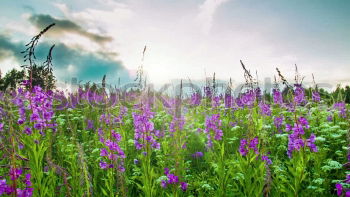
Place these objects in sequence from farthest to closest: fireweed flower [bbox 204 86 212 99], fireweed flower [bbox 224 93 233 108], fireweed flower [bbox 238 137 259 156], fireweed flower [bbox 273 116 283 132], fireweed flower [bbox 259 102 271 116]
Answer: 1. fireweed flower [bbox 204 86 212 99]
2. fireweed flower [bbox 224 93 233 108]
3. fireweed flower [bbox 259 102 271 116]
4. fireweed flower [bbox 273 116 283 132]
5. fireweed flower [bbox 238 137 259 156]

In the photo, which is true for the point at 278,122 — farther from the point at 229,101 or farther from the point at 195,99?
the point at 195,99

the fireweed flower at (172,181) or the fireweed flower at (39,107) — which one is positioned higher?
the fireweed flower at (39,107)

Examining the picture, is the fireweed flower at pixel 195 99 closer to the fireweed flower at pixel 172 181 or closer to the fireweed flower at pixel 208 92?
the fireweed flower at pixel 208 92

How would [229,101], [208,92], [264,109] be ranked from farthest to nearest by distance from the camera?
1. [208,92]
2. [229,101]
3. [264,109]

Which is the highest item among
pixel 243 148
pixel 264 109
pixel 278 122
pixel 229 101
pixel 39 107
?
pixel 229 101

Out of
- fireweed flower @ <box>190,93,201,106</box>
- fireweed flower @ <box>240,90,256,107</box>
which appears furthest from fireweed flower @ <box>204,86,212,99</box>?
fireweed flower @ <box>240,90,256,107</box>

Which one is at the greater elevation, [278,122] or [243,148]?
[278,122]

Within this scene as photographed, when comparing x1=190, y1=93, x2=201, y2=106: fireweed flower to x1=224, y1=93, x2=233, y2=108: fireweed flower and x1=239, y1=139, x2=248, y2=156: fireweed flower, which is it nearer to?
x1=224, y1=93, x2=233, y2=108: fireweed flower

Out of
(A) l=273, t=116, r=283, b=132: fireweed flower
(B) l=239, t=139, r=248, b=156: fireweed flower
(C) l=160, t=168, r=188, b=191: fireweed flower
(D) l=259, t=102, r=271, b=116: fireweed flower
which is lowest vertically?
(C) l=160, t=168, r=188, b=191: fireweed flower

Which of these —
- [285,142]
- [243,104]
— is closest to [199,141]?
[285,142]

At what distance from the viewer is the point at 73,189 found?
4141mm

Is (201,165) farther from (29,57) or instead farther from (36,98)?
(29,57)

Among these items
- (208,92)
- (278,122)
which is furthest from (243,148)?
(208,92)

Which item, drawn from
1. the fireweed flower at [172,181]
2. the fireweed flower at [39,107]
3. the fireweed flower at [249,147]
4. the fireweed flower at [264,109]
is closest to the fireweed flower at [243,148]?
the fireweed flower at [249,147]
